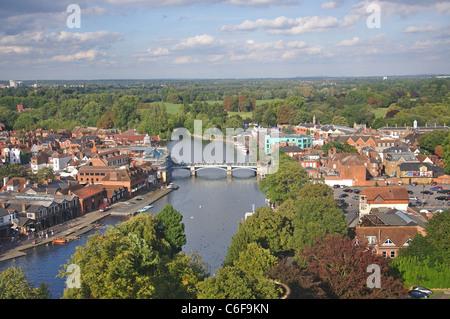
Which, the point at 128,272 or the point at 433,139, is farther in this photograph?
the point at 433,139

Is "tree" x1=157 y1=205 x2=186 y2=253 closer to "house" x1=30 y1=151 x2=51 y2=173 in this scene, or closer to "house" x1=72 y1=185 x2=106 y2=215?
"house" x1=72 y1=185 x2=106 y2=215

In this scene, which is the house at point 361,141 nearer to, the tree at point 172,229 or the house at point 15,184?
the tree at point 172,229

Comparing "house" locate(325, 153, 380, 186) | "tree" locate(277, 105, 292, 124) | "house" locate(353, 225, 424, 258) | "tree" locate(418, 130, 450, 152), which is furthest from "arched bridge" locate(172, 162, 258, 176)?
"tree" locate(277, 105, 292, 124)

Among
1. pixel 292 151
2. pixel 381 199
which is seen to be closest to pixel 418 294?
pixel 381 199

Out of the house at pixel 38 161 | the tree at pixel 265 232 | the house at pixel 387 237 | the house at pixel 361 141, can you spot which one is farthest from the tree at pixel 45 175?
the house at pixel 361 141

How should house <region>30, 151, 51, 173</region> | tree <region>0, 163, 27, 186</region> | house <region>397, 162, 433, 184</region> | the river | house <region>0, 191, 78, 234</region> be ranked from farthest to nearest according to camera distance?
house <region>30, 151, 51, 173</region> → house <region>397, 162, 433, 184</region> → tree <region>0, 163, 27, 186</region> → house <region>0, 191, 78, 234</region> → the river

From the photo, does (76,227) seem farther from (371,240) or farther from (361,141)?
(361,141)
